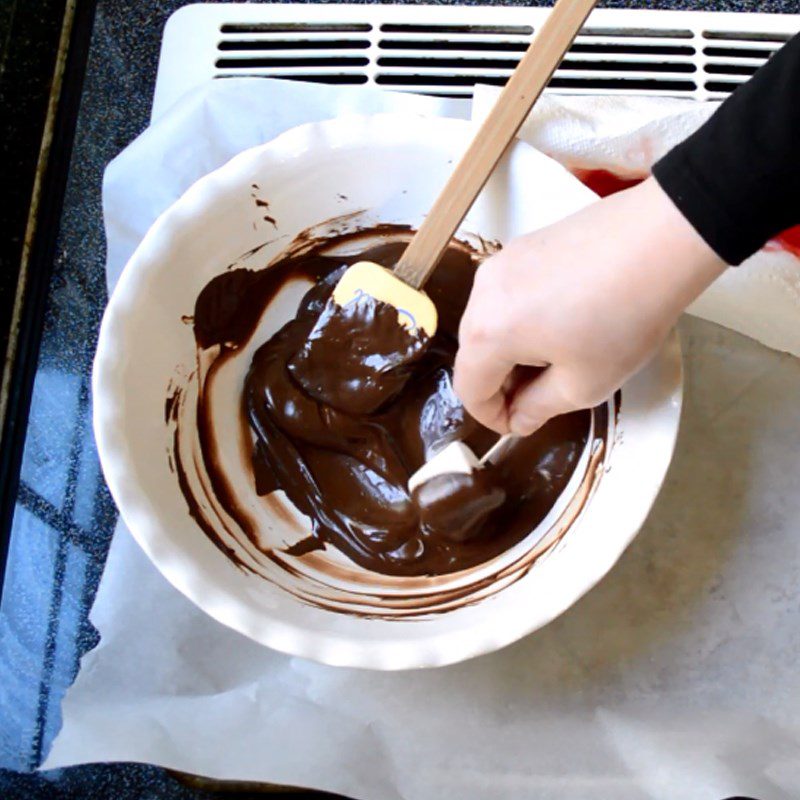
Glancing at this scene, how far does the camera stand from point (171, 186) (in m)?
0.89

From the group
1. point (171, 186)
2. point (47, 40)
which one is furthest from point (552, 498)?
point (47, 40)

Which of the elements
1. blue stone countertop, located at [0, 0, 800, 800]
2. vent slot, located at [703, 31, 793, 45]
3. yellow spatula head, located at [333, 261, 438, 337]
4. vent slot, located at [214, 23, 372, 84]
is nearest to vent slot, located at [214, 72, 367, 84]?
vent slot, located at [214, 23, 372, 84]

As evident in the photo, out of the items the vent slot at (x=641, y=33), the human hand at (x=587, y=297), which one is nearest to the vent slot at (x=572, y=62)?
the vent slot at (x=641, y=33)

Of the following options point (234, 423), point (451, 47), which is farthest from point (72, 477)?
point (451, 47)

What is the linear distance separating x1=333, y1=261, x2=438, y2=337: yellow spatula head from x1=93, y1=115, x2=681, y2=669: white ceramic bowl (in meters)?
0.07

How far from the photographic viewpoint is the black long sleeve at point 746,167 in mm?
513

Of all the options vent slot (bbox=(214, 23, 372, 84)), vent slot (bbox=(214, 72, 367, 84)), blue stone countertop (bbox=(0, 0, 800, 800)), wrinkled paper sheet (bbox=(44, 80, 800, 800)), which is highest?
vent slot (bbox=(214, 23, 372, 84))

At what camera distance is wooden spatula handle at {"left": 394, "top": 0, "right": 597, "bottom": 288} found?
673 mm

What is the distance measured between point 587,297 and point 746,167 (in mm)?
120

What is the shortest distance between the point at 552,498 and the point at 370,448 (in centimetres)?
18

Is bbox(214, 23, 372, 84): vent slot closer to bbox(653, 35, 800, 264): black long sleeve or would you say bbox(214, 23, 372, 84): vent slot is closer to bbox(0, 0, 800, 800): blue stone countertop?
bbox(0, 0, 800, 800): blue stone countertop

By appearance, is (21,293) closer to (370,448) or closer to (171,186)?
(171,186)

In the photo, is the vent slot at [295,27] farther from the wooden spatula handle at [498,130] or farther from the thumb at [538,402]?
the thumb at [538,402]

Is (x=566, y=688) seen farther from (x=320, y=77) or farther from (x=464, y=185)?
(x=320, y=77)
